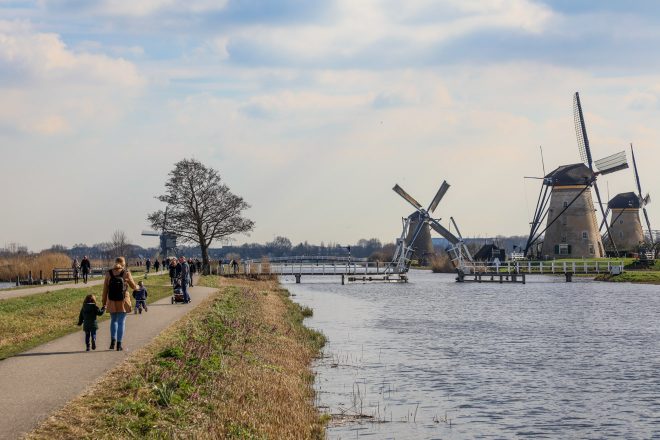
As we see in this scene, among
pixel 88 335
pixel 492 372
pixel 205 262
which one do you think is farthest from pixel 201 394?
pixel 205 262

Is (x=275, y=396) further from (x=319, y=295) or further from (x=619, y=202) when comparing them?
(x=619, y=202)

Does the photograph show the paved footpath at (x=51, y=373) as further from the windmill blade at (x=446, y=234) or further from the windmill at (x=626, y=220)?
the windmill at (x=626, y=220)

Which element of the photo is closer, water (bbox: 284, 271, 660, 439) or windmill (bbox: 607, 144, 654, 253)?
water (bbox: 284, 271, 660, 439)

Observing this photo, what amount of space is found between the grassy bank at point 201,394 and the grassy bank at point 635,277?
55.1 metres

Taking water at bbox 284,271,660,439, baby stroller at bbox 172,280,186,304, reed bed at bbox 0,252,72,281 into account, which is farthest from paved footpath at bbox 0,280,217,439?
reed bed at bbox 0,252,72,281

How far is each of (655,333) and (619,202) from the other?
7812cm

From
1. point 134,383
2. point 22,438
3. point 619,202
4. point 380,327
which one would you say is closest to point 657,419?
point 134,383

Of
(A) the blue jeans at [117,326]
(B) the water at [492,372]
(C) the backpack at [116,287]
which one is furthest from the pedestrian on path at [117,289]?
(B) the water at [492,372]

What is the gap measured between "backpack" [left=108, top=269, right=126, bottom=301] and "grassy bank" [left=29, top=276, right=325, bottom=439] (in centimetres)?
129

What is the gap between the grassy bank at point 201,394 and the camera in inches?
474

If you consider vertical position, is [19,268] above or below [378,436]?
above

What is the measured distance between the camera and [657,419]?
54.4ft

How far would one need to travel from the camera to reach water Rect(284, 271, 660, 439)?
640 inches

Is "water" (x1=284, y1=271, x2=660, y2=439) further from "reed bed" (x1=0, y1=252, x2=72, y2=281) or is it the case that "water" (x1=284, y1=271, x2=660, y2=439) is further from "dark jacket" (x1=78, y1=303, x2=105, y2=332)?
"reed bed" (x1=0, y1=252, x2=72, y2=281)
